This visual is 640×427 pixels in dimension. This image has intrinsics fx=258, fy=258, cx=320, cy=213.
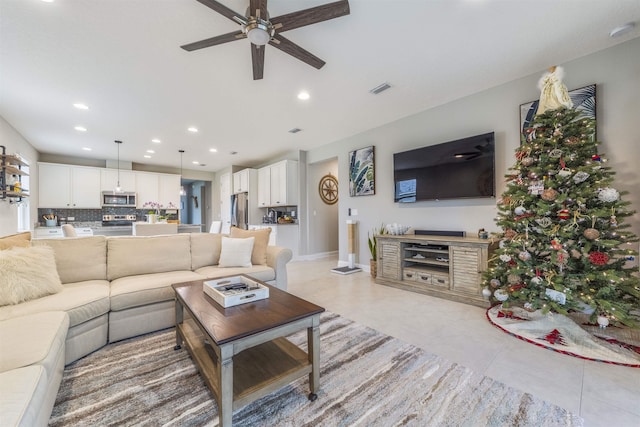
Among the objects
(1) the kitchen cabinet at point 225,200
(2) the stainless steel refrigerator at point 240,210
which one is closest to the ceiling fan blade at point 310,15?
(2) the stainless steel refrigerator at point 240,210

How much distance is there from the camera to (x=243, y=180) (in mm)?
7082

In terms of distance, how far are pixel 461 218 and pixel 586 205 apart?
1372 mm

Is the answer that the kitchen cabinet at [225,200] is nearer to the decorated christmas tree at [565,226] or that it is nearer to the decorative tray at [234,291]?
the decorative tray at [234,291]

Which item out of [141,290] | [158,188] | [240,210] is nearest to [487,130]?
[141,290]

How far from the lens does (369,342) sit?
213 centimetres

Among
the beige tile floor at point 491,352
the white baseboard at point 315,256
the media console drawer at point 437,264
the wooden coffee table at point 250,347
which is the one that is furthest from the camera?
the white baseboard at point 315,256

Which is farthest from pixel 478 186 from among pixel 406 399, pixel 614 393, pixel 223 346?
pixel 223 346

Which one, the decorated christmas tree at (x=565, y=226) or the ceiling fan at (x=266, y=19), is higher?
the ceiling fan at (x=266, y=19)

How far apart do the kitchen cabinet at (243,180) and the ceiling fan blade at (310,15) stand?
5270mm

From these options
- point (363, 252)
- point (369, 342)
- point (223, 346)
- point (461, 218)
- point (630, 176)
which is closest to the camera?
point (223, 346)

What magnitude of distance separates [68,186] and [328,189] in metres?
6.17

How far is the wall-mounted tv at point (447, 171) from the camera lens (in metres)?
→ 3.17

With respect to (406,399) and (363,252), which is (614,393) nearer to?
(406,399)

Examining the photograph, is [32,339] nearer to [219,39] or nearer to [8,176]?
[219,39]
